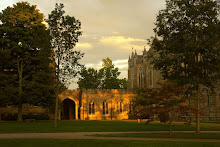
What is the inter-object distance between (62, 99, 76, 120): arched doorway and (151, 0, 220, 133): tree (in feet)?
143

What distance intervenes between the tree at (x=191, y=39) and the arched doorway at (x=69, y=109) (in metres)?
43.5

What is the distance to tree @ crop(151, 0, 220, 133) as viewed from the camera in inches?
814

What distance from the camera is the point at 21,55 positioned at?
1554 inches

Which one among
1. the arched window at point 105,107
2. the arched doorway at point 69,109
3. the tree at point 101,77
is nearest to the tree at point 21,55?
the arched window at point 105,107

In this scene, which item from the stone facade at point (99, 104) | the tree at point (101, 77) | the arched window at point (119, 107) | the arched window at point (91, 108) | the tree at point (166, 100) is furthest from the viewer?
the tree at point (101, 77)

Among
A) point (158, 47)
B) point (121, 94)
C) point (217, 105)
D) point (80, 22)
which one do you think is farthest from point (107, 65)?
point (158, 47)

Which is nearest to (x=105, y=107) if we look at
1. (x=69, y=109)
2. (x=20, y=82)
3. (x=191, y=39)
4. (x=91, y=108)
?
(x=91, y=108)

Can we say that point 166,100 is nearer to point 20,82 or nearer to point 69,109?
point 20,82

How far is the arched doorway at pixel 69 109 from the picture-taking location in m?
63.7

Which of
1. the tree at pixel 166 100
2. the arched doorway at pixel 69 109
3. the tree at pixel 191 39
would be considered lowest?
the arched doorway at pixel 69 109

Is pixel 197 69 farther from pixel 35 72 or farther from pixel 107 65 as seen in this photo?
pixel 107 65

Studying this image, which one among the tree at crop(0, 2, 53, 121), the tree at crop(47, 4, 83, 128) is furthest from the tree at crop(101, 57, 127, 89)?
the tree at crop(47, 4, 83, 128)

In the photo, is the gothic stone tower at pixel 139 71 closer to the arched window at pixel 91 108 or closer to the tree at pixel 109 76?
the tree at pixel 109 76

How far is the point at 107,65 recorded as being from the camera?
86.6 metres
